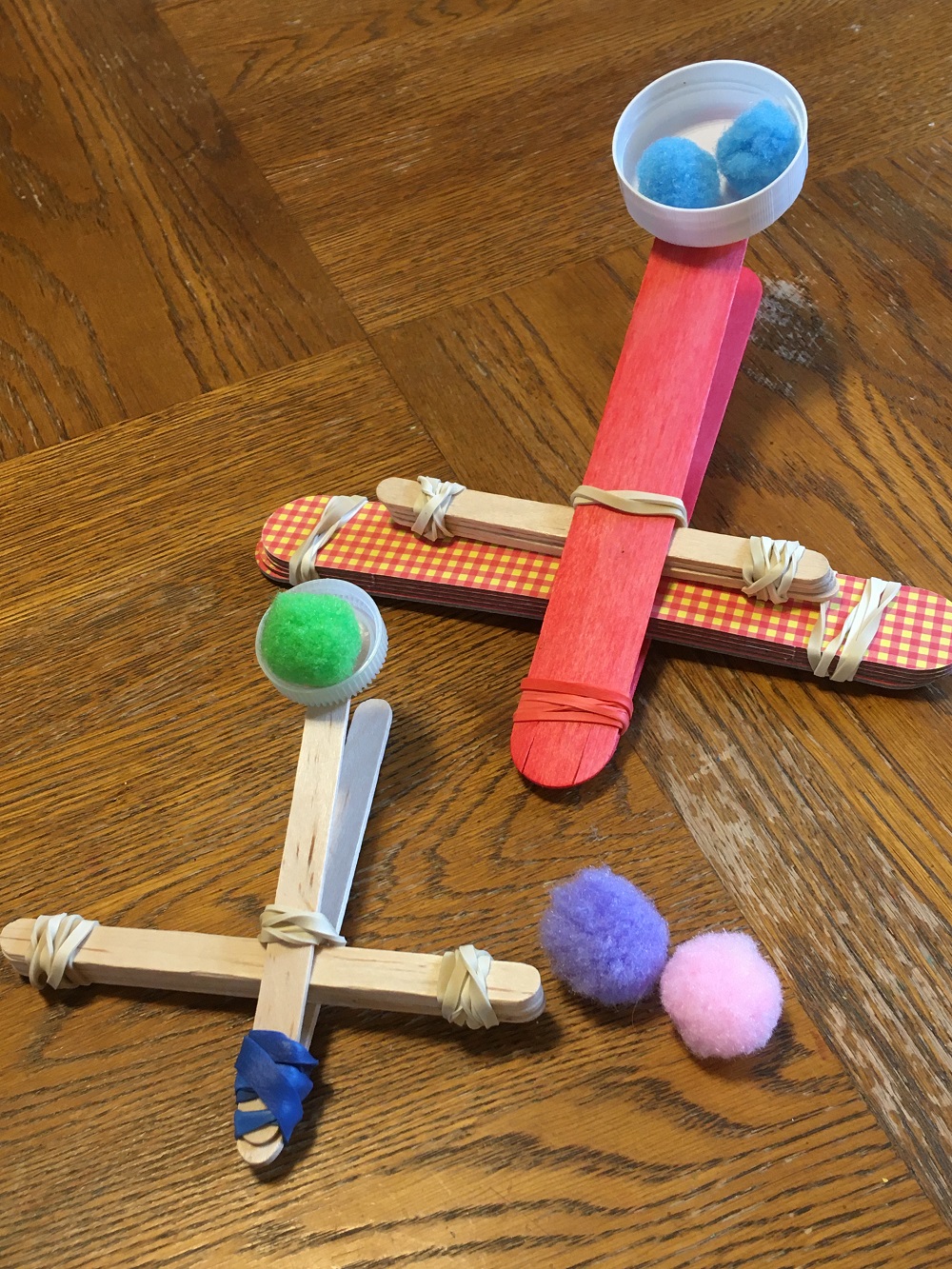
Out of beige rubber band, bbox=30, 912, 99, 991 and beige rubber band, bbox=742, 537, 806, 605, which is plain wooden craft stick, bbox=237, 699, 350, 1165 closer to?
beige rubber band, bbox=30, 912, 99, 991

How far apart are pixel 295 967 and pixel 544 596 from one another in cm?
32

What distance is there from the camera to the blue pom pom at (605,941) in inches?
25.8

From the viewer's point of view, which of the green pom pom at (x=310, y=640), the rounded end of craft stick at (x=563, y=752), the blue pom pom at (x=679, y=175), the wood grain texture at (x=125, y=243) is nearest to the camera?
the green pom pom at (x=310, y=640)

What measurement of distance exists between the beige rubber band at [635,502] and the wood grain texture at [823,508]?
0.10 metres

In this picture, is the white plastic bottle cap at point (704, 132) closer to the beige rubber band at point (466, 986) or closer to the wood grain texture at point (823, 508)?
the wood grain texture at point (823, 508)

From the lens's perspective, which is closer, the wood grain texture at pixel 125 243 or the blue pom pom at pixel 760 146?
the blue pom pom at pixel 760 146

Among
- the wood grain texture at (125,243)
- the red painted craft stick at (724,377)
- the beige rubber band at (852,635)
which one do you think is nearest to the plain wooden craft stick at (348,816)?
the red painted craft stick at (724,377)

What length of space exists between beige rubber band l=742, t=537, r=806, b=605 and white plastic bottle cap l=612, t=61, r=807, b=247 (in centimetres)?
25

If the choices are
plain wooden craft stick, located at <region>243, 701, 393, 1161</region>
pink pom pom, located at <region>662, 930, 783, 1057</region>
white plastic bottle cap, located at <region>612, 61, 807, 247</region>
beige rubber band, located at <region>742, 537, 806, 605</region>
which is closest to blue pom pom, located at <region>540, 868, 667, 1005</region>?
pink pom pom, located at <region>662, 930, 783, 1057</region>

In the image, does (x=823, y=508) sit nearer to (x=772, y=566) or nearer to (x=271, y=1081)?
(x=772, y=566)

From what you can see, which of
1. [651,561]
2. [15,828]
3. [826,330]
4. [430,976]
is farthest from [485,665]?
[826,330]

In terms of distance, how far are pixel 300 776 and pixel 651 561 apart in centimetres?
30

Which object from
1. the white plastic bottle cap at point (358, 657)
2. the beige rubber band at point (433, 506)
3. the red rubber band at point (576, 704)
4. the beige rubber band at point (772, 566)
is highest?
the white plastic bottle cap at point (358, 657)

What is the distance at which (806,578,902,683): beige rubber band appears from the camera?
30.3 inches
